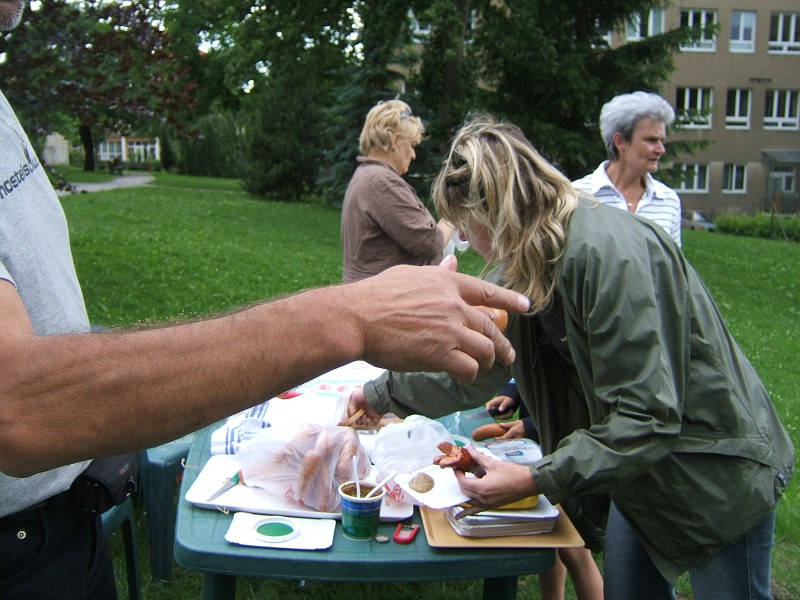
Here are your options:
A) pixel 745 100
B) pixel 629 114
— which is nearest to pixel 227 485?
pixel 629 114

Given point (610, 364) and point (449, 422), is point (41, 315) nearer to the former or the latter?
point (610, 364)

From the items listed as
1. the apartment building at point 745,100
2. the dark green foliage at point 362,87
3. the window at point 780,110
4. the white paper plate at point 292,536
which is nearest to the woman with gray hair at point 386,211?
the white paper plate at point 292,536

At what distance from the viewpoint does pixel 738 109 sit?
37156 mm

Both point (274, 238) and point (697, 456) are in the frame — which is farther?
point (274, 238)

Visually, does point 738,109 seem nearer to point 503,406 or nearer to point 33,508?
point 503,406

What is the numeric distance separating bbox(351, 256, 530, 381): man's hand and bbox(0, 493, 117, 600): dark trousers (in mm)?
840

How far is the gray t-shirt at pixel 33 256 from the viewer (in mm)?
1270

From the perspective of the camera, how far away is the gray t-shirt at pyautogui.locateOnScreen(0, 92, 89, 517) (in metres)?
1.27

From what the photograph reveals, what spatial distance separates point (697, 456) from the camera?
1.89 m

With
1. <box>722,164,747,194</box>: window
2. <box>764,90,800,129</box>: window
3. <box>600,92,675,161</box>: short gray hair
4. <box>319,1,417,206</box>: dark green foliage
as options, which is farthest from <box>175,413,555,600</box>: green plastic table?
<box>764,90,800,129</box>: window

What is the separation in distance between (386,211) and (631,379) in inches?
98.6

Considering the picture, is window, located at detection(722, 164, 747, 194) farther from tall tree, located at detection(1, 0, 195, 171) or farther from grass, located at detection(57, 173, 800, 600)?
tall tree, located at detection(1, 0, 195, 171)

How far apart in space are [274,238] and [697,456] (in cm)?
1210

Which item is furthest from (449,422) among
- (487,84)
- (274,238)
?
(487,84)
